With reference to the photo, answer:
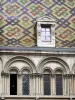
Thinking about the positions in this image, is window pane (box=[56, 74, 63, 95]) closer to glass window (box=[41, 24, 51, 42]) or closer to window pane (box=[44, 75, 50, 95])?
window pane (box=[44, 75, 50, 95])

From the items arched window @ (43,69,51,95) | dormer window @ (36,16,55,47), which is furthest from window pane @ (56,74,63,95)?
dormer window @ (36,16,55,47)

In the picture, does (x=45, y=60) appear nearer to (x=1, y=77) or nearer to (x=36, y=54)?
(x=36, y=54)

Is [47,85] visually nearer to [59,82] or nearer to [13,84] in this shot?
[59,82]

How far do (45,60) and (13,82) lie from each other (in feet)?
6.93

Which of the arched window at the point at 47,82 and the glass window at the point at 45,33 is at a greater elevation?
the glass window at the point at 45,33

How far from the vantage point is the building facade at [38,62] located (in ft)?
86.5

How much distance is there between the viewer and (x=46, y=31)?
2808 cm

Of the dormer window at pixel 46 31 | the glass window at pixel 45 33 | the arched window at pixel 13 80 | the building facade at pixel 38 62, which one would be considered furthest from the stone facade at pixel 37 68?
the glass window at pixel 45 33

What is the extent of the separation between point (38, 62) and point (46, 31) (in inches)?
92.6

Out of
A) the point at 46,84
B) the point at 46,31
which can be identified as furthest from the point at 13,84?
the point at 46,31

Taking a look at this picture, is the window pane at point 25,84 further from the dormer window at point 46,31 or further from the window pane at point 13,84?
the dormer window at point 46,31

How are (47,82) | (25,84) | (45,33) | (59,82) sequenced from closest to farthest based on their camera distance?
(25,84), (47,82), (59,82), (45,33)

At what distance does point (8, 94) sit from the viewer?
26.1 meters

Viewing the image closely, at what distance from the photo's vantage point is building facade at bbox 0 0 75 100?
26359 millimetres
